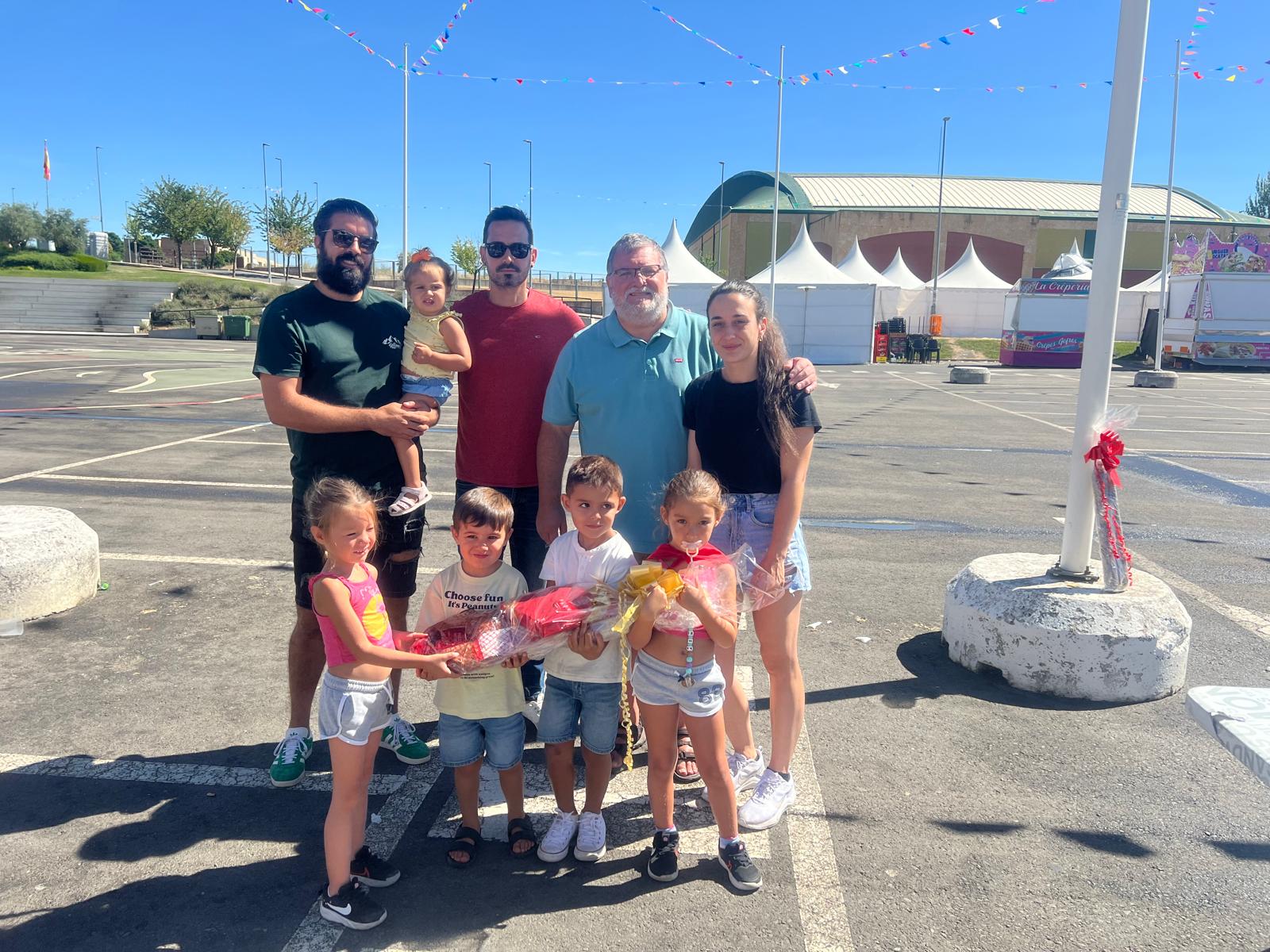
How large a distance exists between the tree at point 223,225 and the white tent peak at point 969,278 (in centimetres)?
4970

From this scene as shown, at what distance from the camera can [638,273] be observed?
322cm

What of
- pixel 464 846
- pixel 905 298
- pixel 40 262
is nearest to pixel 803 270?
pixel 905 298

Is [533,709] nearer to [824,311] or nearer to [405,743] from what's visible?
[405,743]

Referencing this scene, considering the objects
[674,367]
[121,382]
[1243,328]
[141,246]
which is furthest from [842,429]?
[141,246]

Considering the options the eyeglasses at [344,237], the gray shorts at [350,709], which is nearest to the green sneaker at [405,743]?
the gray shorts at [350,709]

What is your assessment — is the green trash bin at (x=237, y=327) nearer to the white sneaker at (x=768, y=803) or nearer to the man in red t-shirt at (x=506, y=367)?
the man in red t-shirt at (x=506, y=367)

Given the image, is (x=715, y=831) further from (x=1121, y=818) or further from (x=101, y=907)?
(x=101, y=907)

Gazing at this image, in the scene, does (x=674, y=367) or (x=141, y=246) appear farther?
(x=141, y=246)

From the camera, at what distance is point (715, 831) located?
3072 mm

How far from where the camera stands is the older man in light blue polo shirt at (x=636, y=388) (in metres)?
3.29

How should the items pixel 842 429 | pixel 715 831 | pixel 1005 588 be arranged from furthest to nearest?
pixel 842 429
pixel 1005 588
pixel 715 831

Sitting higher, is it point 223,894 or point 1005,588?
point 1005,588

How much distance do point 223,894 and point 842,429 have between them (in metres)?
12.1

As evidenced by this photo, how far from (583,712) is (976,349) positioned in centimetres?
3890
